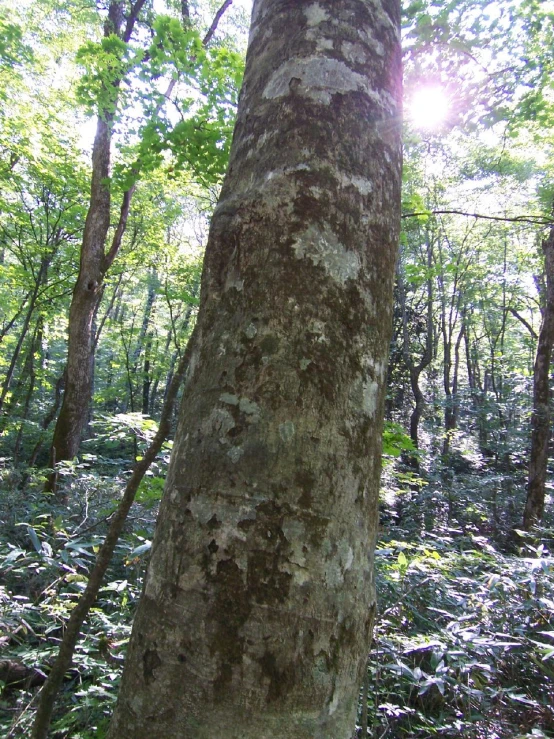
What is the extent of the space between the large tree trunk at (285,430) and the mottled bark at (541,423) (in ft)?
25.3

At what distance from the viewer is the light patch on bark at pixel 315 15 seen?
1112 mm

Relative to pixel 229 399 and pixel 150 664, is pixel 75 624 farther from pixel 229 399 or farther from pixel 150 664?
pixel 229 399

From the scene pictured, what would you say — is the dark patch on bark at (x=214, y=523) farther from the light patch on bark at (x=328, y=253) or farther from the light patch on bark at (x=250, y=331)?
the light patch on bark at (x=328, y=253)

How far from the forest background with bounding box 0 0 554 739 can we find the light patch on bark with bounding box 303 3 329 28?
0.98 metres

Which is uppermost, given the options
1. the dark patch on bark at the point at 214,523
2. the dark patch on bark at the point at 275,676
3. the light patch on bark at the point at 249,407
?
the light patch on bark at the point at 249,407

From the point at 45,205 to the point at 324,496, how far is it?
12868 mm

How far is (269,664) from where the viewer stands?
69 cm

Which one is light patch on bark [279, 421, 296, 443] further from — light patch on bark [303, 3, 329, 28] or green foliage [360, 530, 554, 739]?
green foliage [360, 530, 554, 739]

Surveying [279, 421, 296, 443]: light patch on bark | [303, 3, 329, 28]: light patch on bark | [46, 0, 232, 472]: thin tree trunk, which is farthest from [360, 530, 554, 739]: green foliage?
[46, 0, 232, 472]: thin tree trunk

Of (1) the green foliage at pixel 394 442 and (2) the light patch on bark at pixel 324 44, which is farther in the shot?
(1) the green foliage at pixel 394 442

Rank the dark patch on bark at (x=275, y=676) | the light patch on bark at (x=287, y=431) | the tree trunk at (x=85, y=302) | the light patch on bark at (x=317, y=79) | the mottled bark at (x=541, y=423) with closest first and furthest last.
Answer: the dark patch on bark at (x=275, y=676) < the light patch on bark at (x=287, y=431) < the light patch on bark at (x=317, y=79) < the tree trunk at (x=85, y=302) < the mottled bark at (x=541, y=423)

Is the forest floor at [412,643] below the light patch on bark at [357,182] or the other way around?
below

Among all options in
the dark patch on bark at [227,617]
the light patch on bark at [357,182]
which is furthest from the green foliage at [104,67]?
the dark patch on bark at [227,617]

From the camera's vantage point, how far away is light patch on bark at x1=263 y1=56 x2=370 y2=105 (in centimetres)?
104
